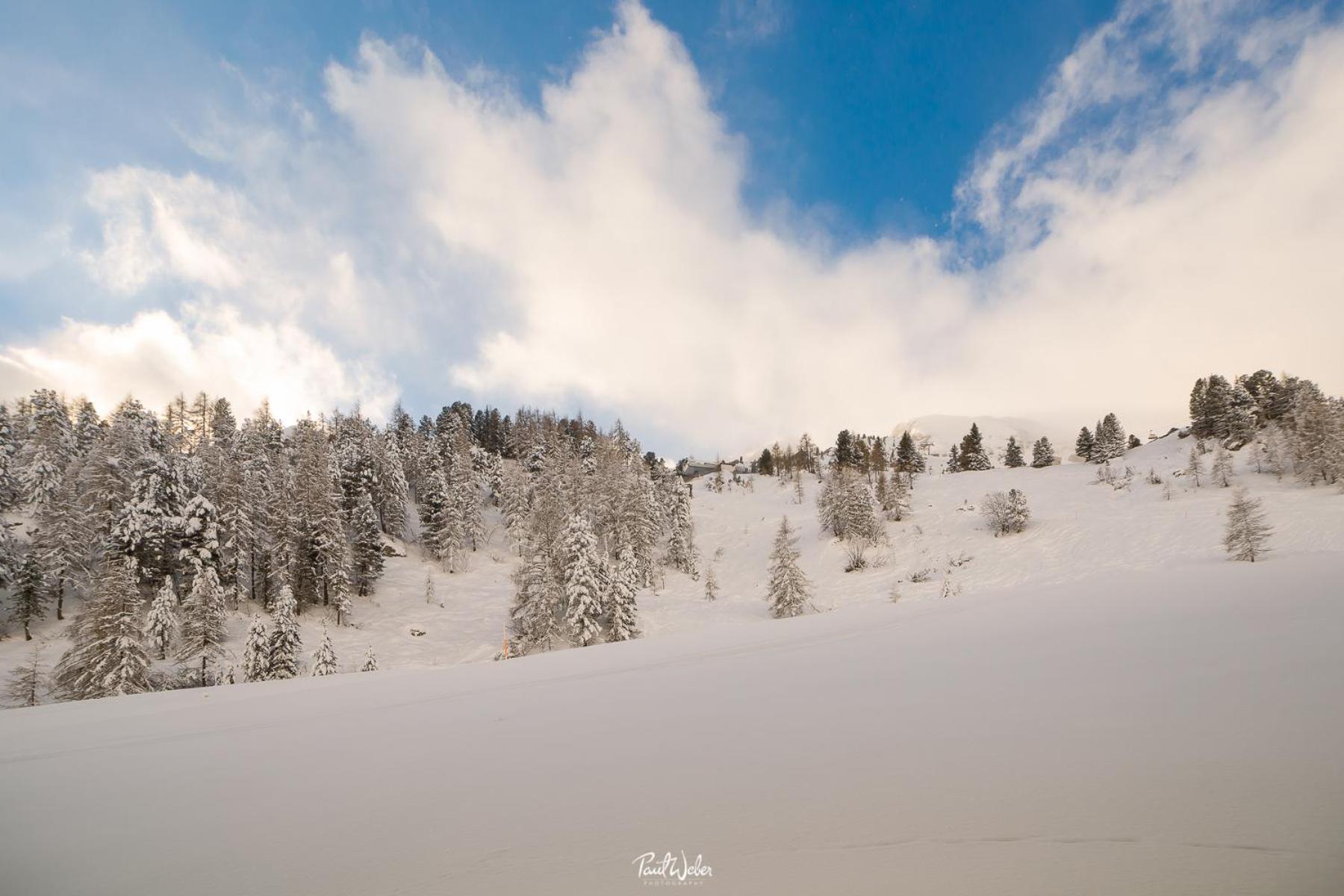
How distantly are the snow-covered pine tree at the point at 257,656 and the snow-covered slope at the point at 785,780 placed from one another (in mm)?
19036

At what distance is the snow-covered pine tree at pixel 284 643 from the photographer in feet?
75.2

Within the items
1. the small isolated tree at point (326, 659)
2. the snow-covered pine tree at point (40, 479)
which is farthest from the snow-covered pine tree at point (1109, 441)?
the snow-covered pine tree at point (40, 479)

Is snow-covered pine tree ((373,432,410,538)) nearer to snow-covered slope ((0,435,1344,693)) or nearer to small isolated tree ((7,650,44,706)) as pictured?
snow-covered slope ((0,435,1344,693))

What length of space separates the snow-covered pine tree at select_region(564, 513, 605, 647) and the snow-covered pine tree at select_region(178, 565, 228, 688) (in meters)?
17.7

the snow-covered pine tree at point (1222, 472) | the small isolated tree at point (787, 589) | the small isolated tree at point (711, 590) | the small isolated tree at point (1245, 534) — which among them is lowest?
the small isolated tree at point (711, 590)

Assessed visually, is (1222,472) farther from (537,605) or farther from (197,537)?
(197,537)

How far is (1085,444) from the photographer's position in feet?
307

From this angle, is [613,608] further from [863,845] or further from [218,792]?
[863,845]

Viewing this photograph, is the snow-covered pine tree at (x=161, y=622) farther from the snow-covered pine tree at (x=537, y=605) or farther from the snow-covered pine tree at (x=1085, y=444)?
the snow-covered pine tree at (x=1085, y=444)

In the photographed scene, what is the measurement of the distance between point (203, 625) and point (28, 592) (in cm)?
1613

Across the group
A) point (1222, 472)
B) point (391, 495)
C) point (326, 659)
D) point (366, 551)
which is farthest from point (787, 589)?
point (1222, 472)

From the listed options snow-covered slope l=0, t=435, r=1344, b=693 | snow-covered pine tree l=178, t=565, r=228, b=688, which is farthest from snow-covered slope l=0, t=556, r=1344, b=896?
snow-covered pine tree l=178, t=565, r=228, b=688

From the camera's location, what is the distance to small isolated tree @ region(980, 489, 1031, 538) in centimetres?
4681

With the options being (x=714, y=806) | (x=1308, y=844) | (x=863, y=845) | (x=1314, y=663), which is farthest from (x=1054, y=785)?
(x=1314, y=663)
